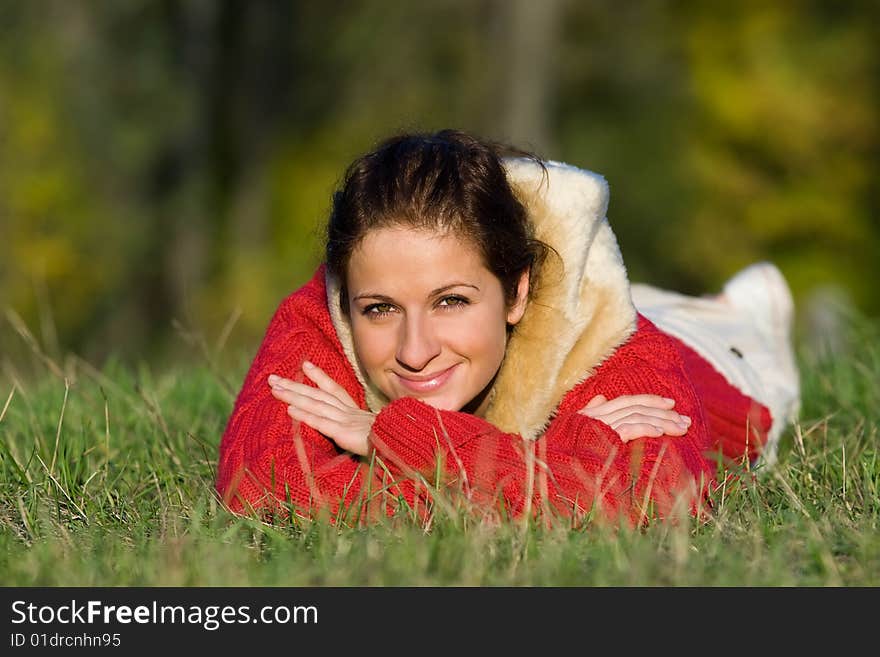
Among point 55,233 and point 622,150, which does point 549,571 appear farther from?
point 622,150

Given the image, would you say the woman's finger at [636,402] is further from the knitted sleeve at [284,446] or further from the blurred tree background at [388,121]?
the blurred tree background at [388,121]

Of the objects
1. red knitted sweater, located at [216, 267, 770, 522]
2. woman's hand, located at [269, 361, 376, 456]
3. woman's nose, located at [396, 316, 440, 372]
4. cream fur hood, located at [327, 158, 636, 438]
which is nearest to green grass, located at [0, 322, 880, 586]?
red knitted sweater, located at [216, 267, 770, 522]

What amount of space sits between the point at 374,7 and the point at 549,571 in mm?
20643

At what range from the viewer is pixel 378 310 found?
3785 mm

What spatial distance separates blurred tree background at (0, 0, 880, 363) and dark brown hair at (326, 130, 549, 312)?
15351 mm

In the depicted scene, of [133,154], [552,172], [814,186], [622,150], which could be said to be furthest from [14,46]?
[552,172]

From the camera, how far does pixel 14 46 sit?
68.1 ft

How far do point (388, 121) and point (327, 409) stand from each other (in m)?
19.4

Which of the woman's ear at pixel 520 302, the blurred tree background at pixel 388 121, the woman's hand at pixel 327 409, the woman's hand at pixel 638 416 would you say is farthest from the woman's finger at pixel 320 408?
the blurred tree background at pixel 388 121

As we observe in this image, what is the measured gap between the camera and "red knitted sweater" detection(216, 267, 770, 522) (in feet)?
11.2

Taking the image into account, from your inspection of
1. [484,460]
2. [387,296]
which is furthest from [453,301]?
[484,460]

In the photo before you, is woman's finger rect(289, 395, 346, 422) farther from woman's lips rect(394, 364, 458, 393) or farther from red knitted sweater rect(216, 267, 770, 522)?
woman's lips rect(394, 364, 458, 393)
